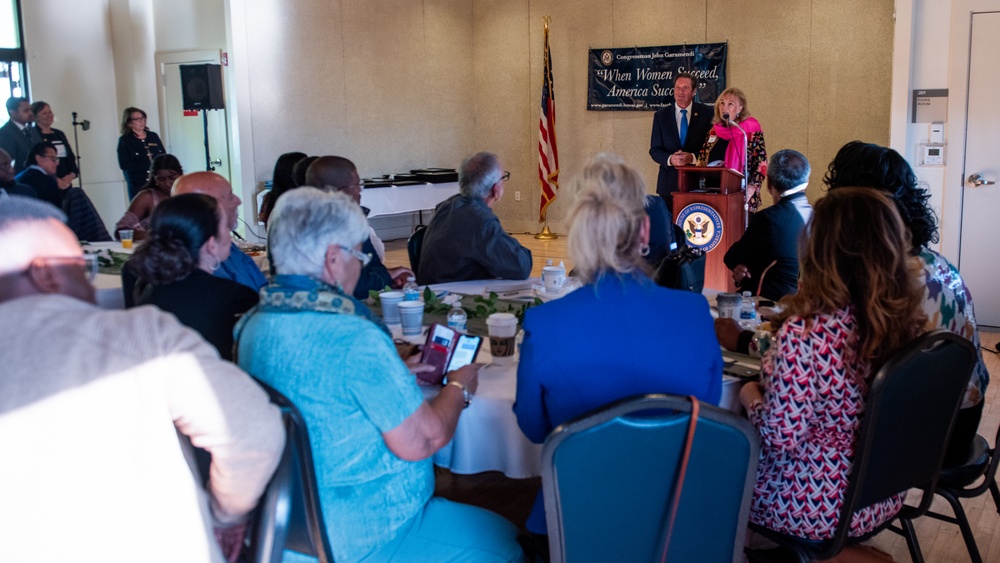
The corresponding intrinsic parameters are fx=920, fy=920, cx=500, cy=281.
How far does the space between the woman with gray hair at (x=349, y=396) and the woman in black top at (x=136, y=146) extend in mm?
7950

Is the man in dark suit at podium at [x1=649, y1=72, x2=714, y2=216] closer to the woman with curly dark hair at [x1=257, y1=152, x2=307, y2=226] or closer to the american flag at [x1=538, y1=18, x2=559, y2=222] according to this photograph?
the american flag at [x1=538, y1=18, x2=559, y2=222]

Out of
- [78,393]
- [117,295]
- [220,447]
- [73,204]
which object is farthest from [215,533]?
[73,204]

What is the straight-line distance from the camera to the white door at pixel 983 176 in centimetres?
632

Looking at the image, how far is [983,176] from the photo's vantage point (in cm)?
645

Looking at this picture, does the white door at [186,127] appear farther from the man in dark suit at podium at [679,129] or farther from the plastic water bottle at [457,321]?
the plastic water bottle at [457,321]

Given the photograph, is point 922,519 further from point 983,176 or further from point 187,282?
point 983,176

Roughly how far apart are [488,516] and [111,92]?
9598 millimetres

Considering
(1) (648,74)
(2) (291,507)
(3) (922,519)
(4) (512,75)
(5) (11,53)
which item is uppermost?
(5) (11,53)

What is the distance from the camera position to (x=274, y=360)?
198cm

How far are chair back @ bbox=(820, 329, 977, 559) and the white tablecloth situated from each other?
8.50 m

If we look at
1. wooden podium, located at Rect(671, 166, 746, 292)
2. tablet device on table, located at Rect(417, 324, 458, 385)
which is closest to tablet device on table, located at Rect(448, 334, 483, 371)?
tablet device on table, located at Rect(417, 324, 458, 385)

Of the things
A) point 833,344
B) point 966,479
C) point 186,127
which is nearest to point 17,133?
point 186,127

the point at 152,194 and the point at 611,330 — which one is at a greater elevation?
the point at 152,194

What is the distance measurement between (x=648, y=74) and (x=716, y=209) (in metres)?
4.60
